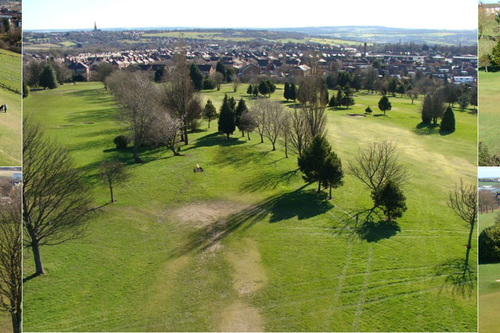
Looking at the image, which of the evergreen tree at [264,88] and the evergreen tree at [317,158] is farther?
the evergreen tree at [264,88]

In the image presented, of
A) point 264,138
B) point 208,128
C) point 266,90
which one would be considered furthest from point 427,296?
point 266,90

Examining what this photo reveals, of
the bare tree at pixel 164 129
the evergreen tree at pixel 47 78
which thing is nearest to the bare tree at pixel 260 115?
the bare tree at pixel 164 129

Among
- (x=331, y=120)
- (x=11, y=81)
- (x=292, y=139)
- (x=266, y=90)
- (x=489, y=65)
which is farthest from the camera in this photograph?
(x=266, y=90)

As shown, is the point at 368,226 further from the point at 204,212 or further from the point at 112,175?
the point at 112,175

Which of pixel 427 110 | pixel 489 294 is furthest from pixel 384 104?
pixel 489 294

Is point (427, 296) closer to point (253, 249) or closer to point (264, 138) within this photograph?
point (253, 249)

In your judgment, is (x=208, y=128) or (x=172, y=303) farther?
(x=208, y=128)

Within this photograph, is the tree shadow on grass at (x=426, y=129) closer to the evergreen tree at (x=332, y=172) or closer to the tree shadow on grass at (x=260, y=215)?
the evergreen tree at (x=332, y=172)
